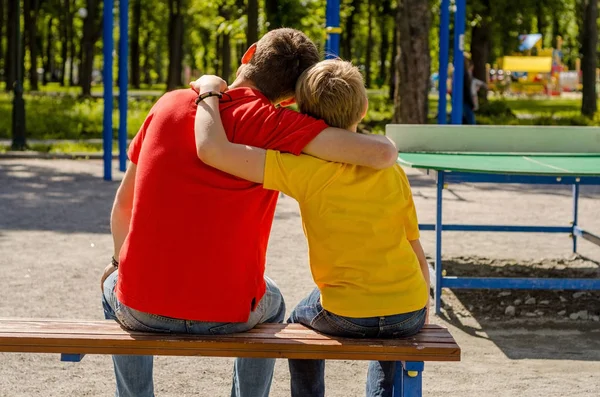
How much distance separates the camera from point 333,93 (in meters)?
3.40

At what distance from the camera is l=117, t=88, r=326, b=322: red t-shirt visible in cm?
337

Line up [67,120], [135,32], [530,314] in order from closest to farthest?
1. [530,314]
2. [67,120]
3. [135,32]

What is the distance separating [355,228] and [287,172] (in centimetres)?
28

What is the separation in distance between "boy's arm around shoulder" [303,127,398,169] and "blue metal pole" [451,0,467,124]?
10450 millimetres

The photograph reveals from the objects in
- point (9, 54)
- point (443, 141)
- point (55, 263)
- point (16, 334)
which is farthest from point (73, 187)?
point (9, 54)

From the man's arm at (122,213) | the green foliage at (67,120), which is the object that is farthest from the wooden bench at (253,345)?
the green foliage at (67,120)

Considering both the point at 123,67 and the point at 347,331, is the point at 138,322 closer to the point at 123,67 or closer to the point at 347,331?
the point at 347,331

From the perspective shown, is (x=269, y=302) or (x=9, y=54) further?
(x=9, y=54)

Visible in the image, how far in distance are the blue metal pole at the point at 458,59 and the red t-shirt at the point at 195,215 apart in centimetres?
1050

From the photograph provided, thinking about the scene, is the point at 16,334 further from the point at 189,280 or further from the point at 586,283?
the point at 586,283

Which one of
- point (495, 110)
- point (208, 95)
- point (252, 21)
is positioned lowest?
point (495, 110)

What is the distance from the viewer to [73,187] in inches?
520

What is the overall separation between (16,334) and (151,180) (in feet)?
2.30

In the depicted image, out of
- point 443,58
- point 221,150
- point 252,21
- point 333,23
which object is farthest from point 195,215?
point 252,21
